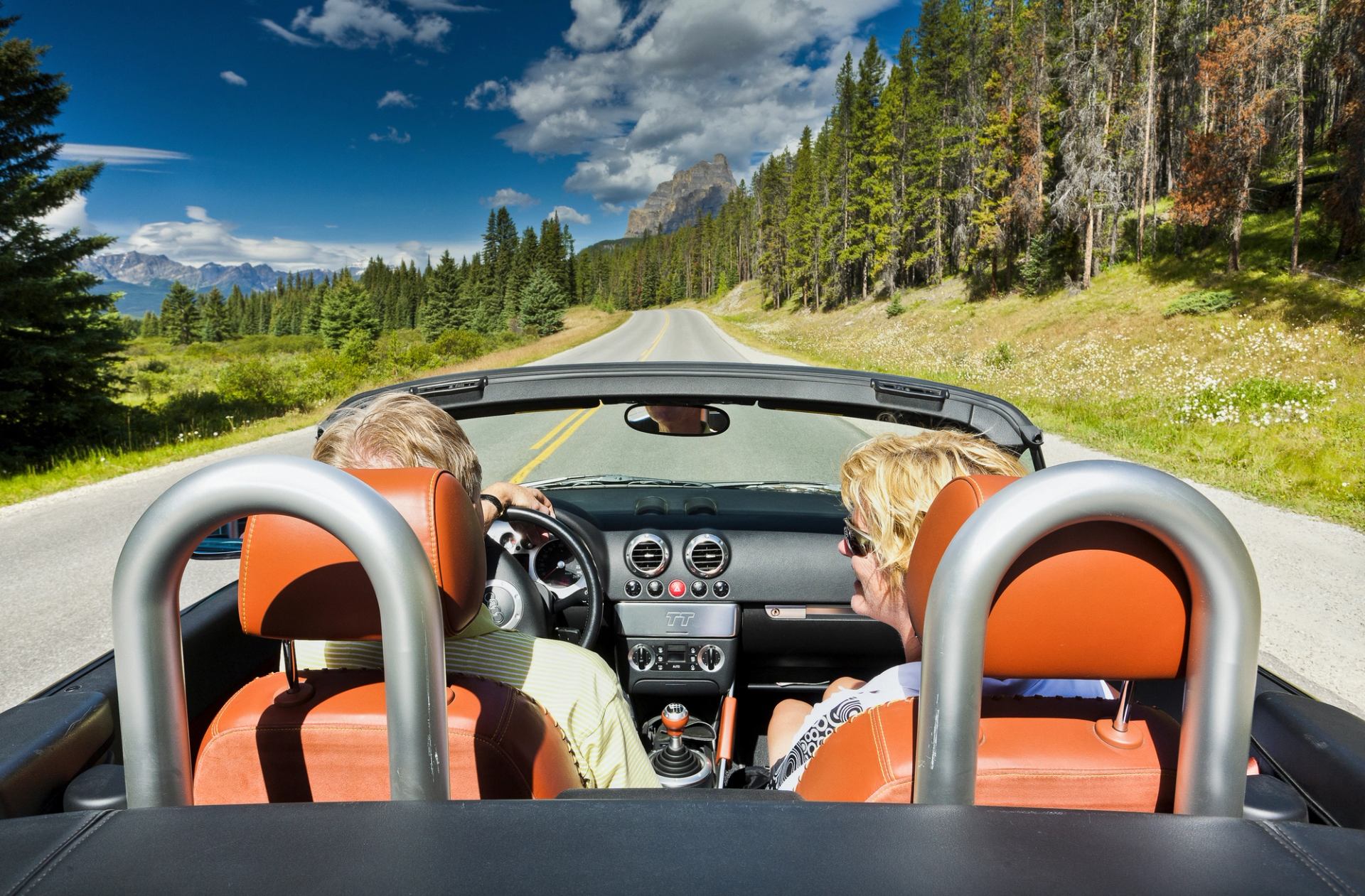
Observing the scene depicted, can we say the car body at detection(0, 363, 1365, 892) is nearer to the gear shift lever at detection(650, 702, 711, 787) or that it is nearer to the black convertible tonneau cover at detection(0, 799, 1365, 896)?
the black convertible tonneau cover at detection(0, 799, 1365, 896)

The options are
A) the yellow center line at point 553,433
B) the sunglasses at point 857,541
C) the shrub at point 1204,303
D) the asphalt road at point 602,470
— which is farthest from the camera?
the shrub at point 1204,303

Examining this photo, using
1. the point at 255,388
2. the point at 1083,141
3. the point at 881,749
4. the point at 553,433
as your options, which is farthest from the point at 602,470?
the point at 1083,141

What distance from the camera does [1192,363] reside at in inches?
702

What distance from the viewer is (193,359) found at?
63031 mm

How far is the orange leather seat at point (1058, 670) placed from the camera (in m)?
1.02

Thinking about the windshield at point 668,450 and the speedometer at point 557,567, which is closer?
the speedometer at point 557,567

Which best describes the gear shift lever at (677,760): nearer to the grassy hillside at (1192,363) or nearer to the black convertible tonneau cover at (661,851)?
the black convertible tonneau cover at (661,851)

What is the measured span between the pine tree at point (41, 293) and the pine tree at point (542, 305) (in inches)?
2695

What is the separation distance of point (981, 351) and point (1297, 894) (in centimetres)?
3112

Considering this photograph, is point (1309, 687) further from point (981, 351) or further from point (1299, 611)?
point (981, 351)

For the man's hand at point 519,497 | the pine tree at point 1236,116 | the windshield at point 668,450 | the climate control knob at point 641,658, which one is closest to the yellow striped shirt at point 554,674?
the man's hand at point 519,497

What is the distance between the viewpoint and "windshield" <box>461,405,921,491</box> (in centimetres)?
659

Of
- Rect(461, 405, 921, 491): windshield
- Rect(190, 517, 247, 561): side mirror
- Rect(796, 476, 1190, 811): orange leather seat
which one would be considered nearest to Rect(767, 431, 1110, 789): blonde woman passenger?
Rect(796, 476, 1190, 811): orange leather seat

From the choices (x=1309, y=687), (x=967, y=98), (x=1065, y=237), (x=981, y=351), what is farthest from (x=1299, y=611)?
(x=967, y=98)
